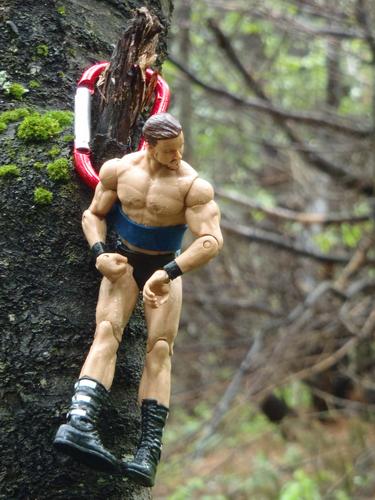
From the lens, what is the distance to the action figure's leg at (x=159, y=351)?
1813 mm

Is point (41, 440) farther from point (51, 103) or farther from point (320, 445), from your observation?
point (320, 445)

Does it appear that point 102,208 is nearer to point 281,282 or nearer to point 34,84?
point 34,84

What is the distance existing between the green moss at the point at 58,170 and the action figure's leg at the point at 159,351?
44 centimetres

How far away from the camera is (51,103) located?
212 cm

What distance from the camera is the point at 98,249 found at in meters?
1.78

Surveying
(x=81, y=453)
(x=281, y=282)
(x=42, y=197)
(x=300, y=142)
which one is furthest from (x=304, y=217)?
(x=81, y=453)

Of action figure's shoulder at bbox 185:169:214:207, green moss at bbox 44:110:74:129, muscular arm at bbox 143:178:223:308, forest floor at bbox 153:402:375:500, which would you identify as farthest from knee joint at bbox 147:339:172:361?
forest floor at bbox 153:402:375:500

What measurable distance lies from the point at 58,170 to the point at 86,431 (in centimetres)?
73

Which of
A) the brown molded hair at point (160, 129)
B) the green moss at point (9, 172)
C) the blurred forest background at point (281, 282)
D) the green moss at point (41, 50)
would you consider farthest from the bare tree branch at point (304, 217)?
the brown molded hair at point (160, 129)

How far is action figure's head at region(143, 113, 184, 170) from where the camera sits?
1758 millimetres

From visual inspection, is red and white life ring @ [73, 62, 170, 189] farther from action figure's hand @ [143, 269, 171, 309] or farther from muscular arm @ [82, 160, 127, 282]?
action figure's hand @ [143, 269, 171, 309]

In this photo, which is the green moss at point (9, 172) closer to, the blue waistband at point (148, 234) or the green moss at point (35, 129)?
the green moss at point (35, 129)

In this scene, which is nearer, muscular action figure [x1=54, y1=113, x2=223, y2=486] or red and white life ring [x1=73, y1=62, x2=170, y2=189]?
muscular action figure [x1=54, y1=113, x2=223, y2=486]

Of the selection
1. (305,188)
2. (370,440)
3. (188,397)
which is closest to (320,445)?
(370,440)
